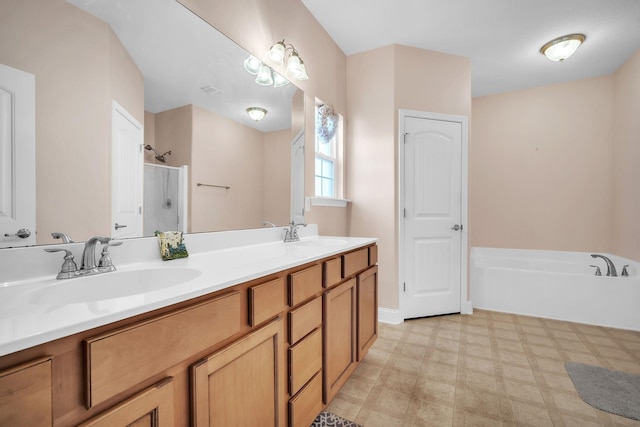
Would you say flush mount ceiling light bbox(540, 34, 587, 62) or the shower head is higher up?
flush mount ceiling light bbox(540, 34, 587, 62)

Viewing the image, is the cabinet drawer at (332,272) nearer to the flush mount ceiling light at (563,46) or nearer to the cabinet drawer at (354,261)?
the cabinet drawer at (354,261)

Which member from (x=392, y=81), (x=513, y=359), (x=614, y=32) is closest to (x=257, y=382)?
(x=513, y=359)

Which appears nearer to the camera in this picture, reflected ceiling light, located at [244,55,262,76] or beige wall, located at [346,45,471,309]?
reflected ceiling light, located at [244,55,262,76]

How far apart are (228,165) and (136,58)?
599 millimetres

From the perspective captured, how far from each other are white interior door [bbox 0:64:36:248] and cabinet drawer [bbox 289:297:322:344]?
850 mm

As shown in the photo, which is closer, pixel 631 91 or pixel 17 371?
pixel 17 371

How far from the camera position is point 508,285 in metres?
3.05

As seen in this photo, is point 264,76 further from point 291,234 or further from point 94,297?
point 94,297

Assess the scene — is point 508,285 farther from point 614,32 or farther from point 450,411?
point 614,32

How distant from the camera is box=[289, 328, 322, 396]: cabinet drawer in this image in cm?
116

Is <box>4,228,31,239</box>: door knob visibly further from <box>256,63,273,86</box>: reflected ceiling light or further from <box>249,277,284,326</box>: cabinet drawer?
<box>256,63,273,86</box>: reflected ceiling light

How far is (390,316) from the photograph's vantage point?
9.21ft

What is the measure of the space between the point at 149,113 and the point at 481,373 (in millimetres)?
2320

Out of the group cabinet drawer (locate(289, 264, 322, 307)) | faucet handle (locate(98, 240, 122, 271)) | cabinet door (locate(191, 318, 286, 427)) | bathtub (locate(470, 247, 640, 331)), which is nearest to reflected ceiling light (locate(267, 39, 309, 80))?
cabinet drawer (locate(289, 264, 322, 307))
